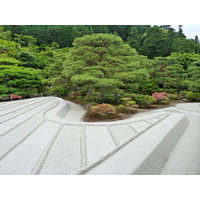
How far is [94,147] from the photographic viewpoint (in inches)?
115

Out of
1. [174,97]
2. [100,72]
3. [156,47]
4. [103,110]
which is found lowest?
[174,97]

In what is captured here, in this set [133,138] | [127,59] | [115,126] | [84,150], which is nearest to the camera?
[84,150]

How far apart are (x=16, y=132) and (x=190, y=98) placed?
514 inches

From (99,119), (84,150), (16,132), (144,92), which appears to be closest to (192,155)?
(84,150)

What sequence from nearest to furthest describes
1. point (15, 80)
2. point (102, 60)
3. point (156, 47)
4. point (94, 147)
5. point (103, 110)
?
point (94, 147), point (103, 110), point (102, 60), point (15, 80), point (156, 47)

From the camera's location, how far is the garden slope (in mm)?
2213

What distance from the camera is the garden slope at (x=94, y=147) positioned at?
7.26ft

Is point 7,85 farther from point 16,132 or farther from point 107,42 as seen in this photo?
point 107,42

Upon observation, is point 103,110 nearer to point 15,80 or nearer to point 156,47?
point 15,80

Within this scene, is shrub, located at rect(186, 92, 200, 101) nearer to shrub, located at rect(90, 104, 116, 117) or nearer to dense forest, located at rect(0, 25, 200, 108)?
dense forest, located at rect(0, 25, 200, 108)

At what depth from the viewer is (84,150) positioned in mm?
2770

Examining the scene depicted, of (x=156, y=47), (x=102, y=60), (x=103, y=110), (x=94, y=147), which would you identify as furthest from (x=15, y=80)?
(x=156, y=47)

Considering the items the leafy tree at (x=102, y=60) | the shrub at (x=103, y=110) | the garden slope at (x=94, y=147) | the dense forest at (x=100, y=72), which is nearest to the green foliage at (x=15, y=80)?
the dense forest at (x=100, y=72)

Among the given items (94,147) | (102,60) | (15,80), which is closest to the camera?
(94,147)
